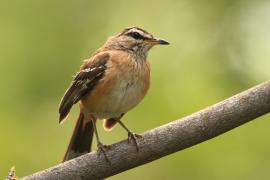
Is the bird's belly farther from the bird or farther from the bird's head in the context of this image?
the bird's head

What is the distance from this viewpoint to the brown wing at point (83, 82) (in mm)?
8117

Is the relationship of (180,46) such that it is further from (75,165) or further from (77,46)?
(75,165)

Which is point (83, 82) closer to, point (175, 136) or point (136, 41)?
point (136, 41)

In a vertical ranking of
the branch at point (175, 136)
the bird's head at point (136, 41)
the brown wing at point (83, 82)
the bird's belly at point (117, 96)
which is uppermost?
the bird's head at point (136, 41)

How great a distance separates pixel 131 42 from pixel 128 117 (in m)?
0.95

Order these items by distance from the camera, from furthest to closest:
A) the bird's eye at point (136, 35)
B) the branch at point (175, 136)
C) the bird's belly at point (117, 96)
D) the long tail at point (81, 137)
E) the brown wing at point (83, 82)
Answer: the bird's eye at point (136, 35), the long tail at point (81, 137), the brown wing at point (83, 82), the bird's belly at point (117, 96), the branch at point (175, 136)

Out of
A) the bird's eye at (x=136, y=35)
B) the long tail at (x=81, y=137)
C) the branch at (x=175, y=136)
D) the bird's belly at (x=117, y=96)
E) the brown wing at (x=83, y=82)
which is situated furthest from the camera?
the bird's eye at (x=136, y=35)

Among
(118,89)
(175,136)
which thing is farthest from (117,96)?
(175,136)

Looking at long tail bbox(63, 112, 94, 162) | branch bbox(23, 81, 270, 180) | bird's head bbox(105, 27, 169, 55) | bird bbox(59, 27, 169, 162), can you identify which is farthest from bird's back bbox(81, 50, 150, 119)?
branch bbox(23, 81, 270, 180)

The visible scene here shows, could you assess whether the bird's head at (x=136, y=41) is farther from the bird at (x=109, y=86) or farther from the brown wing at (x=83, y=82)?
the brown wing at (x=83, y=82)

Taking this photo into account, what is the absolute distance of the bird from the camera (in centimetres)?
801

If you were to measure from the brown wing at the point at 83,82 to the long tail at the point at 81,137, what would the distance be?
1.27ft

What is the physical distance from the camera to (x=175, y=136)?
686cm

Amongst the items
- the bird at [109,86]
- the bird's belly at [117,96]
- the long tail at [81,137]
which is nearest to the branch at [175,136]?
the bird at [109,86]
